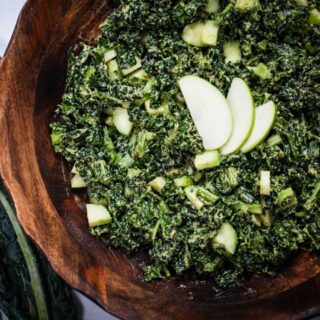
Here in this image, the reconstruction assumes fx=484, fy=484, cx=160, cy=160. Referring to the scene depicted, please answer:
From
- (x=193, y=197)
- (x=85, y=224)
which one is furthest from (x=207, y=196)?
(x=85, y=224)

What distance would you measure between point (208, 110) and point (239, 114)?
0.67 feet

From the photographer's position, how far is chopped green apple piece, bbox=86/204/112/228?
3.29 meters

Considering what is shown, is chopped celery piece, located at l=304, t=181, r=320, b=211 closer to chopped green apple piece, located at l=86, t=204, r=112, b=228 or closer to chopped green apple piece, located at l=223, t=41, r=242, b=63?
chopped green apple piece, located at l=223, t=41, r=242, b=63

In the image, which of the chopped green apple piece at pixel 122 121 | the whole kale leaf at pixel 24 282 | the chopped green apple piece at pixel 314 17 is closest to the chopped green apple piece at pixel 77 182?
the chopped green apple piece at pixel 122 121

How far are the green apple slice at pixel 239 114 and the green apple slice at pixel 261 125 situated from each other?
0.20 feet

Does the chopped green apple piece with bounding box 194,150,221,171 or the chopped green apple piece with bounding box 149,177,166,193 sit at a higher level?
the chopped green apple piece with bounding box 194,150,221,171

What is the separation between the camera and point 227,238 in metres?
3.19

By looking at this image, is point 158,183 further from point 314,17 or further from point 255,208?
point 314,17

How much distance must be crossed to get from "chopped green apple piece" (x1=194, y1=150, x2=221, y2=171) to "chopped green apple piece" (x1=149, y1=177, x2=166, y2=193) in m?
0.27

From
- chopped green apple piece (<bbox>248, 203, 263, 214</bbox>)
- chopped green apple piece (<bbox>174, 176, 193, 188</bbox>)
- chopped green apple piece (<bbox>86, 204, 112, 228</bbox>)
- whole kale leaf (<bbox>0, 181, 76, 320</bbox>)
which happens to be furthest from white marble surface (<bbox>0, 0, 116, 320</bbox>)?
chopped green apple piece (<bbox>248, 203, 263, 214</bbox>)

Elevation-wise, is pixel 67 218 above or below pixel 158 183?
below

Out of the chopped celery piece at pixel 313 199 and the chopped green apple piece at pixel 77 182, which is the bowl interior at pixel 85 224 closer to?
the chopped green apple piece at pixel 77 182

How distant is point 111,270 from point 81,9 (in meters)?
1.77

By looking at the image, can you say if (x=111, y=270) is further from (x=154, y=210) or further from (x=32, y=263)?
(x=32, y=263)
